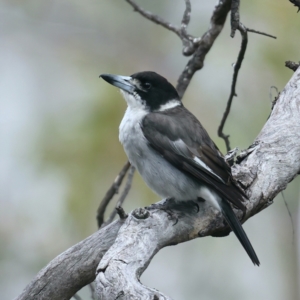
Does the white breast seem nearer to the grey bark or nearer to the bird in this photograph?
the bird

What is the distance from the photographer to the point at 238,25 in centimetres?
311

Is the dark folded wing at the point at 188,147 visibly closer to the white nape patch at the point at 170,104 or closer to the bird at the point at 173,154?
the bird at the point at 173,154

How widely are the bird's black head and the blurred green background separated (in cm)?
91

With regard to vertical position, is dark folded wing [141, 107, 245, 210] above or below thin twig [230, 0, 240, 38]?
below

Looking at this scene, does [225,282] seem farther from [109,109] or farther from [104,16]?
[104,16]

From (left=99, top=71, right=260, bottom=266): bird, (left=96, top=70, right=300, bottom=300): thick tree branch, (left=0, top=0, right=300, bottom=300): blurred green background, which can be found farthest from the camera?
(left=0, top=0, right=300, bottom=300): blurred green background

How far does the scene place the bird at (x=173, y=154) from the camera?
2.94 metres

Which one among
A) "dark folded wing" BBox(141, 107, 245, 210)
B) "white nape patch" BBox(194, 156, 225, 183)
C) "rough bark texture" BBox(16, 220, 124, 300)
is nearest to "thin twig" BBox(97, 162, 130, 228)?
"dark folded wing" BBox(141, 107, 245, 210)

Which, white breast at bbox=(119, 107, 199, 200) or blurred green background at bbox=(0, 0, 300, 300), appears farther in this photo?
blurred green background at bbox=(0, 0, 300, 300)

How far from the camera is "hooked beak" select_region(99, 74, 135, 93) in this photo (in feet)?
11.3

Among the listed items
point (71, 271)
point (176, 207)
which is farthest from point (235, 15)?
point (71, 271)

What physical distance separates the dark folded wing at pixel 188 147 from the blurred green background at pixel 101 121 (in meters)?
1.12

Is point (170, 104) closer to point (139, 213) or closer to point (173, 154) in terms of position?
point (173, 154)

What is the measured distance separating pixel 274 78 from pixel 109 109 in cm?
134
